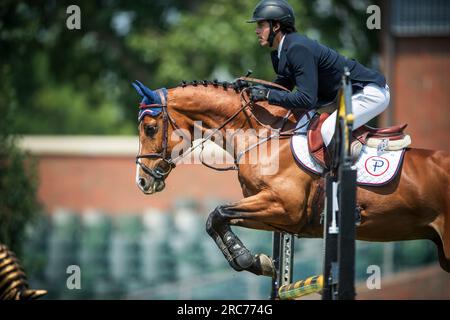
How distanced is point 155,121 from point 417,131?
12815 millimetres

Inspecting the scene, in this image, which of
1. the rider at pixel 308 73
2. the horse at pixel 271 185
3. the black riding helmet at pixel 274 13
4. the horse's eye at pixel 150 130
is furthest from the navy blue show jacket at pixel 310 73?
the horse's eye at pixel 150 130

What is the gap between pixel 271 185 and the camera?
21.5 feet

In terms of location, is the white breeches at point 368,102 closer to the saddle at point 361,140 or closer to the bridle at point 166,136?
the saddle at point 361,140

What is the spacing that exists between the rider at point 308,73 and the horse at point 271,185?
0.28m

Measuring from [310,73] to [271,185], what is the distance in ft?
2.95

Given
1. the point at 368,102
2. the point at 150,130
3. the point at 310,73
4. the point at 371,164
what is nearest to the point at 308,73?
the point at 310,73

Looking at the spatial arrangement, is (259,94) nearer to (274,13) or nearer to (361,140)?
(274,13)

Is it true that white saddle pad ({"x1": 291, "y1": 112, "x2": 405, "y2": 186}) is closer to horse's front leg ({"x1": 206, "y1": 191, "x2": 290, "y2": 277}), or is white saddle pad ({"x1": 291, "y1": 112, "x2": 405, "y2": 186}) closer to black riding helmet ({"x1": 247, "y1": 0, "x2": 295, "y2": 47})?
horse's front leg ({"x1": 206, "y1": 191, "x2": 290, "y2": 277})

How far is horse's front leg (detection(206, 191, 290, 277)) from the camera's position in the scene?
21.2ft

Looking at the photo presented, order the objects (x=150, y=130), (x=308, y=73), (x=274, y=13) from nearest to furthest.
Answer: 1. (x=308, y=73)
2. (x=274, y=13)
3. (x=150, y=130)

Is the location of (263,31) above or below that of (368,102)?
above

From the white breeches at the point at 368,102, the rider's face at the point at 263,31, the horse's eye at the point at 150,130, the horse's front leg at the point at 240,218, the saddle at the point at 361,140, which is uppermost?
the rider's face at the point at 263,31

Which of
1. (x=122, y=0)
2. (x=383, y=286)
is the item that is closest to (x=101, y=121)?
(x=122, y=0)

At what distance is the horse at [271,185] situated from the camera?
652cm
